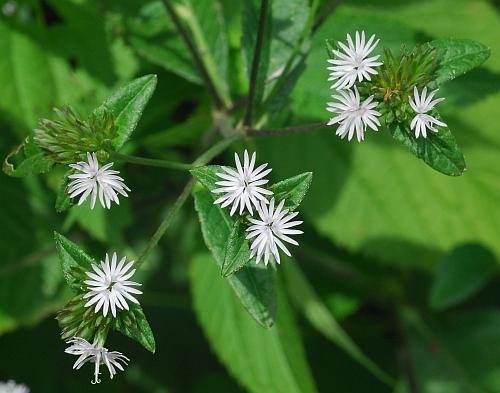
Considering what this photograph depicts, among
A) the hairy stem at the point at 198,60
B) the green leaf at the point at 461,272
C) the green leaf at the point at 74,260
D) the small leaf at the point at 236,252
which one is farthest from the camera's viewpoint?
the green leaf at the point at 461,272

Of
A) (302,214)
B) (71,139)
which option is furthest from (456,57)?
(302,214)

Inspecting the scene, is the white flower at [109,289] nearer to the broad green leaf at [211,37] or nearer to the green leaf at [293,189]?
the green leaf at [293,189]

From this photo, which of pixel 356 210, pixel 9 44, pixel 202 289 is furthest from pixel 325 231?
pixel 9 44

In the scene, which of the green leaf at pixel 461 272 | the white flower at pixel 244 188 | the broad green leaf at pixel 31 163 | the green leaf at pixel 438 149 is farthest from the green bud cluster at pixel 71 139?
the green leaf at pixel 461 272

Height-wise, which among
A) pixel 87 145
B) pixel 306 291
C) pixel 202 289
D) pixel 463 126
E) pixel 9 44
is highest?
pixel 463 126

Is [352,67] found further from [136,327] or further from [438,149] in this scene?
[136,327]

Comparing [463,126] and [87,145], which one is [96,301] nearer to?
[87,145]
